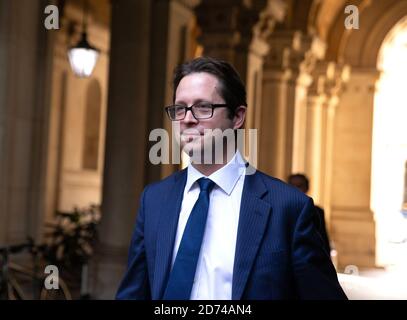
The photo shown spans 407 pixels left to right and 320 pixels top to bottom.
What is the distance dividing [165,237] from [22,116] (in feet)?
19.0

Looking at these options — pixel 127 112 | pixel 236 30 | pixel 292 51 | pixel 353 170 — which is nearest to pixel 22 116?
pixel 127 112

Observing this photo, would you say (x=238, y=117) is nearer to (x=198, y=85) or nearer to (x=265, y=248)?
(x=198, y=85)

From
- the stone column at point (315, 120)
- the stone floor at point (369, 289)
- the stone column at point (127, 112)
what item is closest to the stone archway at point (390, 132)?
the stone column at point (315, 120)

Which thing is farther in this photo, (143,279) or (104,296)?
(104,296)

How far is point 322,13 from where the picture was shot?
20.6m

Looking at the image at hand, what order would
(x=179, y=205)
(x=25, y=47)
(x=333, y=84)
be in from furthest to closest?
(x=333, y=84)
(x=25, y=47)
(x=179, y=205)

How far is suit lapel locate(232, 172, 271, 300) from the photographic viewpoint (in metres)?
2.42

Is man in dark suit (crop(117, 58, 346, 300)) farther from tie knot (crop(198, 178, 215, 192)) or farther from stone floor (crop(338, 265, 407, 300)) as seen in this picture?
stone floor (crop(338, 265, 407, 300))

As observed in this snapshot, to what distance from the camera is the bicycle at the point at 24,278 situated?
7.68 m

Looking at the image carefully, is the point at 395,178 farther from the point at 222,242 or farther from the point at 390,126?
the point at 222,242

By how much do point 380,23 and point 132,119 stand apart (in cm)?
1585

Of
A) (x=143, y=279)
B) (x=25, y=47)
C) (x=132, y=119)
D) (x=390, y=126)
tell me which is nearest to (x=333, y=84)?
(x=390, y=126)

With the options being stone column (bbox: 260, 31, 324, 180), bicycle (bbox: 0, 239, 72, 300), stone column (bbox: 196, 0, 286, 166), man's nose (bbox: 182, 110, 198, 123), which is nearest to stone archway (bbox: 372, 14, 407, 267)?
stone column (bbox: 260, 31, 324, 180)
